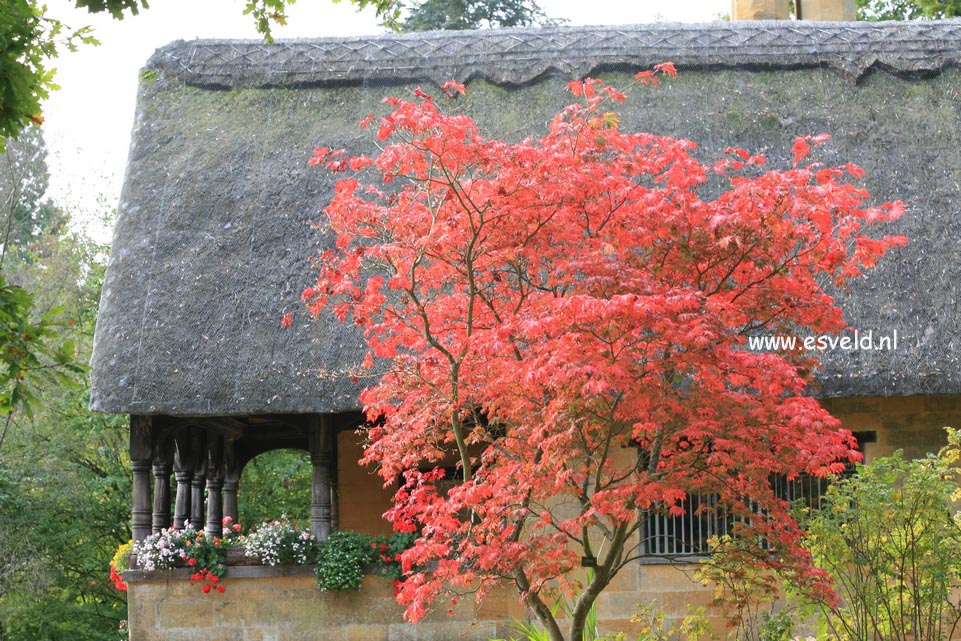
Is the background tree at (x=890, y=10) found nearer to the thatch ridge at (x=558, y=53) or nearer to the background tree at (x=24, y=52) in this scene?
the thatch ridge at (x=558, y=53)

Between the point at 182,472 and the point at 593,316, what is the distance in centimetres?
810

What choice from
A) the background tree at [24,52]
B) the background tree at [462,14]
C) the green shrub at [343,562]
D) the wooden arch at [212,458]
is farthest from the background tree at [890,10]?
the background tree at [24,52]

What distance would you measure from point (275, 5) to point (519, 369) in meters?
2.29

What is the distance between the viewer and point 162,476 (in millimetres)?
11586

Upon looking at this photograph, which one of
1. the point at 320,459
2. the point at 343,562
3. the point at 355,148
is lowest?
the point at 343,562

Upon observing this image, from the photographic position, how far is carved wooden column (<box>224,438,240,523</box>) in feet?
50.5

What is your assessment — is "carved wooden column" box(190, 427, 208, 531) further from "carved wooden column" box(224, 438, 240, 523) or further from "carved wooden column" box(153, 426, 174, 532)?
"carved wooden column" box(153, 426, 174, 532)

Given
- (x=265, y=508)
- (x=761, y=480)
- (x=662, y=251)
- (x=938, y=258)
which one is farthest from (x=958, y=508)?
(x=265, y=508)

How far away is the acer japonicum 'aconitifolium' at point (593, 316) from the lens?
671 centimetres

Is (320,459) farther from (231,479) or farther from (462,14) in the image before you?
(462,14)

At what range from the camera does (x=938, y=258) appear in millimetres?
10602

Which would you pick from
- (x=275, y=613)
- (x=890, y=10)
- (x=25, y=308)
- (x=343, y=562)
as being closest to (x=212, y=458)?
(x=275, y=613)

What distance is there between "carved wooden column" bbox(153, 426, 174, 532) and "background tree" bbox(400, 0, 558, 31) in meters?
14.2

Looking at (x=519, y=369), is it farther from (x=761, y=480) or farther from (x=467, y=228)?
(x=761, y=480)
